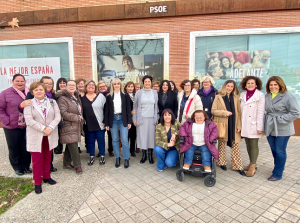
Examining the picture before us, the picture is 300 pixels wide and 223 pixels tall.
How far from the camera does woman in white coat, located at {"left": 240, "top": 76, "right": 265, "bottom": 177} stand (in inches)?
137

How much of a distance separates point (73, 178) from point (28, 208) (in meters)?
0.95

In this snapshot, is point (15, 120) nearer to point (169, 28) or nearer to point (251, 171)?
point (251, 171)

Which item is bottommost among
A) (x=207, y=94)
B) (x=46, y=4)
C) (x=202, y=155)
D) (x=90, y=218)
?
(x=90, y=218)

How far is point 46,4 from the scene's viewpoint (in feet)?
23.4

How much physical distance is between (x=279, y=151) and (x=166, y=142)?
205cm

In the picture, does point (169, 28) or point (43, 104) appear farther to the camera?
point (169, 28)

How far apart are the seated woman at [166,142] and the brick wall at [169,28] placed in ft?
10.8

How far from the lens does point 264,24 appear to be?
629 cm

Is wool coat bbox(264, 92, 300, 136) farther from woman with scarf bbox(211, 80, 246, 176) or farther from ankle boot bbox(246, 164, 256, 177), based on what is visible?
ankle boot bbox(246, 164, 256, 177)

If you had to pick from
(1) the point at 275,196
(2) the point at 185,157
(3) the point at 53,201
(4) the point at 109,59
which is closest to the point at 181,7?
(4) the point at 109,59

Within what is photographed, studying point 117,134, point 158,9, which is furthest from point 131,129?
point 158,9

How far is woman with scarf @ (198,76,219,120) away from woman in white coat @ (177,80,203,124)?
23cm

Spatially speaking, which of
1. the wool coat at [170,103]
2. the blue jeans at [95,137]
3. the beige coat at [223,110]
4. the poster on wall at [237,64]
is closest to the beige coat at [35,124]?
the blue jeans at [95,137]

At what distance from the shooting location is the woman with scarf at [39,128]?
3.01m
